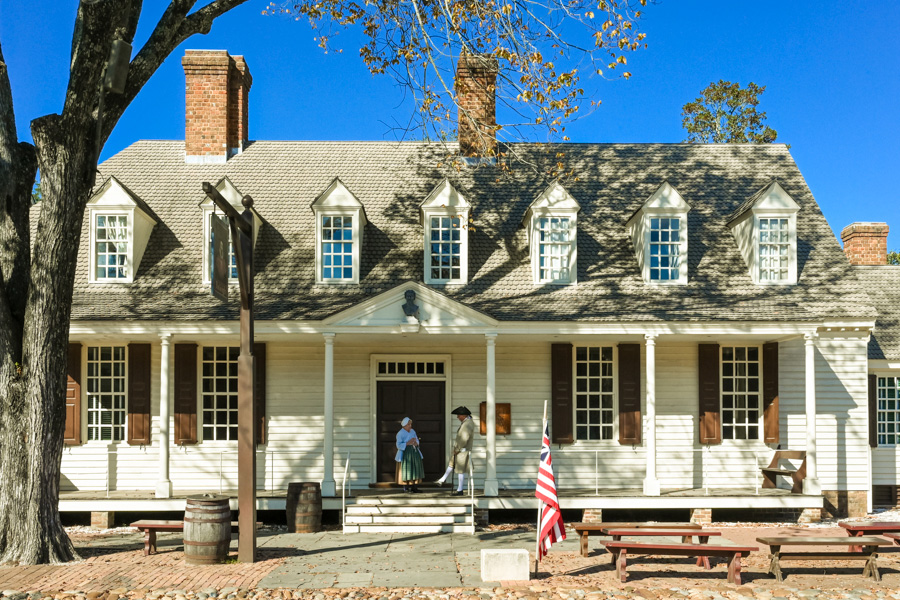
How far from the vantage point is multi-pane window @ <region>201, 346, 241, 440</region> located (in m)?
15.4

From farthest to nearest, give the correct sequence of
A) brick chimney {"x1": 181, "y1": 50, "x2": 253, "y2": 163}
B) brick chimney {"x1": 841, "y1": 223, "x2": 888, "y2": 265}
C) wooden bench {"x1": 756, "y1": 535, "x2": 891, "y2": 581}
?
brick chimney {"x1": 841, "y1": 223, "x2": 888, "y2": 265}
brick chimney {"x1": 181, "y1": 50, "x2": 253, "y2": 163}
wooden bench {"x1": 756, "y1": 535, "x2": 891, "y2": 581}

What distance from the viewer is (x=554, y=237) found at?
15961 mm

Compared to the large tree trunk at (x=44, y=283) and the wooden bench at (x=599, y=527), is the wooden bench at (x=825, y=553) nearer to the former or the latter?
the wooden bench at (x=599, y=527)

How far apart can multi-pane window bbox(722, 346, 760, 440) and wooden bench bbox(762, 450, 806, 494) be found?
68 centimetres

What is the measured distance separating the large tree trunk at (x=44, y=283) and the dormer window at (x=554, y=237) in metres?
8.07

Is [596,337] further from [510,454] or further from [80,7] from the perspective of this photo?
[80,7]

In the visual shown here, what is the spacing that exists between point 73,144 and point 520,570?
766cm

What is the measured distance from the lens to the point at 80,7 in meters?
10.2

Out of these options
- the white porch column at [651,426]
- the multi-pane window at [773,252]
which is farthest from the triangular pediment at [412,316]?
the multi-pane window at [773,252]

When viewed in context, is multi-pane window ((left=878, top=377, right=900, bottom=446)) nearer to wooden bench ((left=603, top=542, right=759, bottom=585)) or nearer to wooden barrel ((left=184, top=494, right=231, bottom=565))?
wooden bench ((left=603, top=542, right=759, bottom=585))

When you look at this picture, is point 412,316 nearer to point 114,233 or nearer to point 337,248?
point 337,248

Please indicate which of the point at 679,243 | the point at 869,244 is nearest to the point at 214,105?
the point at 679,243

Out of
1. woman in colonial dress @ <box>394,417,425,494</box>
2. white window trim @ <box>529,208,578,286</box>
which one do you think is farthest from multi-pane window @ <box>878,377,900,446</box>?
woman in colonial dress @ <box>394,417,425,494</box>

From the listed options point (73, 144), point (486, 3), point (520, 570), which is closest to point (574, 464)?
point (520, 570)
